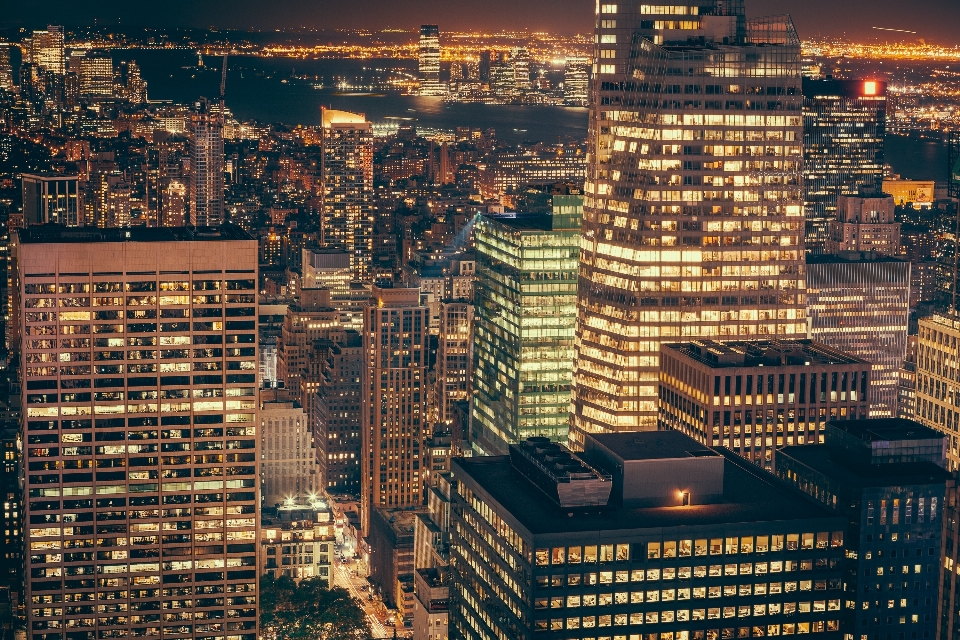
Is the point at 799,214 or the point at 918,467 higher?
the point at 799,214

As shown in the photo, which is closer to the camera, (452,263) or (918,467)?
(918,467)

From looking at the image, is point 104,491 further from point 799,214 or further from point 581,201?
point 799,214

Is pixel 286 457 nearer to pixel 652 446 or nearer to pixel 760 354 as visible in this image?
pixel 760 354

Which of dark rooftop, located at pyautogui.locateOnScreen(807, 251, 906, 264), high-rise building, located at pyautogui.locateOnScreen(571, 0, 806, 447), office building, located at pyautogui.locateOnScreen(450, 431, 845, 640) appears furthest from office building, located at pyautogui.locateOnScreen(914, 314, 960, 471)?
dark rooftop, located at pyautogui.locateOnScreen(807, 251, 906, 264)

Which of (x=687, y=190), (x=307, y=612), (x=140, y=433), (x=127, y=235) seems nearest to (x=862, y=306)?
(x=687, y=190)

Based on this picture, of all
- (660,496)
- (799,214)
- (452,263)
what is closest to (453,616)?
(660,496)
